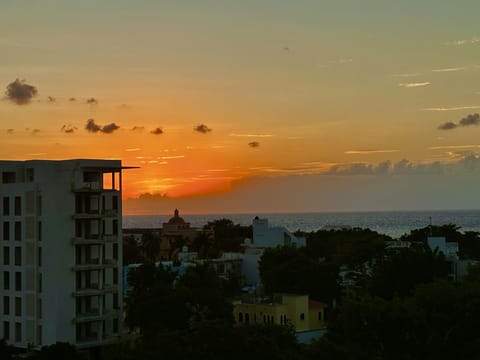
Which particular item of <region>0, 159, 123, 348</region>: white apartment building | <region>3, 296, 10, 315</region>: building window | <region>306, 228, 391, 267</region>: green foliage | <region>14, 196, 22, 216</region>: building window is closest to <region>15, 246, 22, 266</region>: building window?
<region>0, 159, 123, 348</region>: white apartment building

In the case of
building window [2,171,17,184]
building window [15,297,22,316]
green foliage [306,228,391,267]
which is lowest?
building window [15,297,22,316]

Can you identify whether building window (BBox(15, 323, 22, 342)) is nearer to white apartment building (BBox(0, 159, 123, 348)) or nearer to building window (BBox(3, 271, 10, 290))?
white apartment building (BBox(0, 159, 123, 348))

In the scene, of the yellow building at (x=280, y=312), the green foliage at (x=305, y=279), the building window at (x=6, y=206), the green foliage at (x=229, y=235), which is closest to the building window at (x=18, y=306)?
the building window at (x=6, y=206)

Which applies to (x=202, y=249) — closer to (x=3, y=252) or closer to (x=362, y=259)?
(x=362, y=259)

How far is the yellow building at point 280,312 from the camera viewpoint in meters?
54.0

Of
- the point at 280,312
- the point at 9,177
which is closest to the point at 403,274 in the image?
the point at 280,312

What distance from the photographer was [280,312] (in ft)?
177

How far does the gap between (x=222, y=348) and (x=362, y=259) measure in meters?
37.6

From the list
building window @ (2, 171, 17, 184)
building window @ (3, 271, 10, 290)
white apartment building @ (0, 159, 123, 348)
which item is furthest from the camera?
building window @ (2, 171, 17, 184)

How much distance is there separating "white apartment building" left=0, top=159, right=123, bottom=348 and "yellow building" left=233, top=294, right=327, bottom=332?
25.6 ft

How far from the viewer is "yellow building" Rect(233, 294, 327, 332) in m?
54.0

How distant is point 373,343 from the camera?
3791 cm

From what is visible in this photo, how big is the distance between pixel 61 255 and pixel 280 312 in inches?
552

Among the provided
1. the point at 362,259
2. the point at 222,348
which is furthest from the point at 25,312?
the point at 362,259
